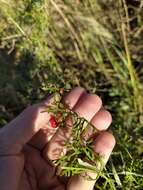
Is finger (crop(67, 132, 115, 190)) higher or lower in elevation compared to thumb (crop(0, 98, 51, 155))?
lower

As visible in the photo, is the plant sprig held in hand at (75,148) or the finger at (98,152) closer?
the plant sprig held in hand at (75,148)

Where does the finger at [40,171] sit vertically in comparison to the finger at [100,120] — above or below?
below

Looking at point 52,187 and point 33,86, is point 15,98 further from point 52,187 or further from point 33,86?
point 52,187

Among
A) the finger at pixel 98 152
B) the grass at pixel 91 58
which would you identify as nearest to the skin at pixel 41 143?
the finger at pixel 98 152

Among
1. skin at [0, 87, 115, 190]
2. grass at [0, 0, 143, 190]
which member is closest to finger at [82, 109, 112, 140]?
skin at [0, 87, 115, 190]

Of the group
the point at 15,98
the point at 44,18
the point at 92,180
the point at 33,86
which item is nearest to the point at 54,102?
the point at 92,180

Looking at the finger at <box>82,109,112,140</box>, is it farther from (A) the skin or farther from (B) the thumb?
(B) the thumb

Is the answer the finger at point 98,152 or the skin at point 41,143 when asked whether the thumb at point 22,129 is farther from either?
the finger at point 98,152
